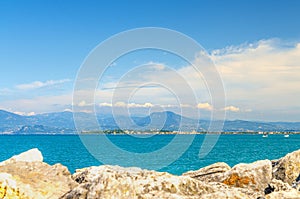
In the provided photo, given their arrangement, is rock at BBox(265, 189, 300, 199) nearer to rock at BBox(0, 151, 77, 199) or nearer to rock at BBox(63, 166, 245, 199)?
rock at BBox(63, 166, 245, 199)

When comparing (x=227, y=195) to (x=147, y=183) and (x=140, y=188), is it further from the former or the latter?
(x=140, y=188)

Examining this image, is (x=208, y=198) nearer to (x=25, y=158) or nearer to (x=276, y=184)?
(x=276, y=184)

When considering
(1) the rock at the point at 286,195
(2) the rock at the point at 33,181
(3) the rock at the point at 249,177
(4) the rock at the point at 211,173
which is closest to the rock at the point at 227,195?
(1) the rock at the point at 286,195

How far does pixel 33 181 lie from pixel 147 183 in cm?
551

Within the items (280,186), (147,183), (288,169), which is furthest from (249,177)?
(147,183)

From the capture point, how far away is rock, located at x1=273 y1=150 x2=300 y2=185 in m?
19.1

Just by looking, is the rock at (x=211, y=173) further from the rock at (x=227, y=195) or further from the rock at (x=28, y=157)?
the rock at (x=28, y=157)

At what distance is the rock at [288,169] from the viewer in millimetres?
19141

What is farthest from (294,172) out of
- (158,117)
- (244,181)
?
(158,117)

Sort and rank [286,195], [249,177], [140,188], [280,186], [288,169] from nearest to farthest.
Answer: [286,195] < [140,188] < [280,186] < [249,177] < [288,169]

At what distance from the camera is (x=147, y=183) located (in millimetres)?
12719

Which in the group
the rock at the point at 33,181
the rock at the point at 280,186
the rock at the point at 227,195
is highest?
the rock at the point at 280,186

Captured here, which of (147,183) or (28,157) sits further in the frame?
(28,157)

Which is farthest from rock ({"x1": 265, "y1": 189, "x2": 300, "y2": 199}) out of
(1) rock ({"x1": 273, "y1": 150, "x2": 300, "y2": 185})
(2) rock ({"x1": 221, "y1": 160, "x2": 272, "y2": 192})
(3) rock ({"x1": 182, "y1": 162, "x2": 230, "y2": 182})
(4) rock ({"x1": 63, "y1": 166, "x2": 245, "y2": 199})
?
(1) rock ({"x1": 273, "y1": 150, "x2": 300, "y2": 185})
